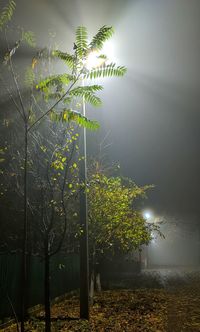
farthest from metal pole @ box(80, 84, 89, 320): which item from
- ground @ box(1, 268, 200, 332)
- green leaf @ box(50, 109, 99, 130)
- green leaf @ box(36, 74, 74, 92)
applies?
green leaf @ box(36, 74, 74, 92)

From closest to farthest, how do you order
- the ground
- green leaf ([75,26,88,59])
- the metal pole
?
green leaf ([75,26,88,59]) < the metal pole < the ground

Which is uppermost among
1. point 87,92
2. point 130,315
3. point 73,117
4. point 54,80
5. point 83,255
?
point 54,80

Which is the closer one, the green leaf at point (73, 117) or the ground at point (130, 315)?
the green leaf at point (73, 117)

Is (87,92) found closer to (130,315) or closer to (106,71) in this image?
(106,71)

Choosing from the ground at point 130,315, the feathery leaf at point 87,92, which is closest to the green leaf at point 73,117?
the feathery leaf at point 87,92

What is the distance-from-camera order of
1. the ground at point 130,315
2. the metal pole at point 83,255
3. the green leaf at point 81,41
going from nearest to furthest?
the green leaf at point 81,41
the metal pole at point 83,255
the ground at point 130,315

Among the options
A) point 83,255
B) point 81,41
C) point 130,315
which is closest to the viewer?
point 81,41

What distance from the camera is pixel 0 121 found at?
41.0 ft

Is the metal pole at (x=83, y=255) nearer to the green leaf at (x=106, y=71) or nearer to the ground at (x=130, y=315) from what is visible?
the ground at (x=130, y=315)

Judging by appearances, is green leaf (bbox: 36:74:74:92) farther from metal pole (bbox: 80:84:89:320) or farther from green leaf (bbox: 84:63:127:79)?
metal pole (bbox: 80:84:89:320)

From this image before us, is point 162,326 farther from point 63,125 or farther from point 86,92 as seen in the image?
point 86,92

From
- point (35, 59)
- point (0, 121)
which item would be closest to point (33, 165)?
point (35, 59)

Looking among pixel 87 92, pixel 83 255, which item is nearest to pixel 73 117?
pixel 87 92

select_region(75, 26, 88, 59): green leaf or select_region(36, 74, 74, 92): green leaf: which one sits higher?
select_region(75, 26, 88, 59): green leaf
